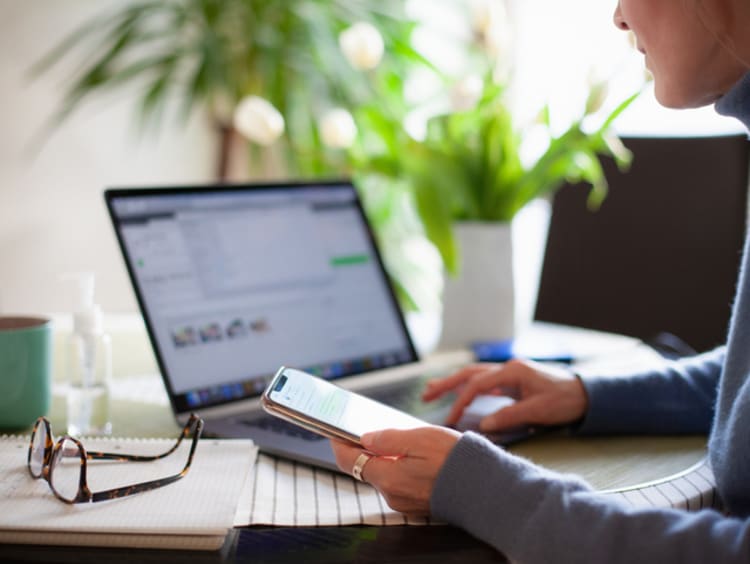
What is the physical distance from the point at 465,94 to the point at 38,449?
85 cm

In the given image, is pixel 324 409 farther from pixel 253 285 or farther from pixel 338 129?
pixel 338 129

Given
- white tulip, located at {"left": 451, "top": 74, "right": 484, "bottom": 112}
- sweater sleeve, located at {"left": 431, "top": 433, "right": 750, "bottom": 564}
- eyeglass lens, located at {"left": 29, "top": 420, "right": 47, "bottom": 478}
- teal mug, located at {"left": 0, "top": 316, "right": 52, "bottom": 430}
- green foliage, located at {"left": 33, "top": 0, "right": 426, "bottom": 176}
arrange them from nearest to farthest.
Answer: sweater sleeve, located at {"left": 431, "top": 433, "right": 750, "bottom": 564}
eyeglass lens, located at {"left": 29, "top": 420, "right": 47, "bottom": 478}
teal mug, located at {"left": 0, "top": 316, "right": 52, "bottom": 430}
white tulip, located at {"left": 451, "top": 74, "right": 484, "bottom": 112}
green foliage, located at {"left": 33, "top": 0, "right": 426, "bottom": 176}

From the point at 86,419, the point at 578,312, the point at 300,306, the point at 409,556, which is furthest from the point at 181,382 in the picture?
the point at 578,312

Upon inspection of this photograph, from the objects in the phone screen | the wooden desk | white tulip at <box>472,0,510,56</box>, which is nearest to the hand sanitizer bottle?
the wooden desk

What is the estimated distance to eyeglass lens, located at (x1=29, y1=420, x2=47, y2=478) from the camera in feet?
2.23

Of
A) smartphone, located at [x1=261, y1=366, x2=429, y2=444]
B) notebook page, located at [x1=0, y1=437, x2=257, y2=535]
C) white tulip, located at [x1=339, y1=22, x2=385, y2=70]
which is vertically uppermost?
white tulip, located at [x1=339, y1=22, x2=385, y2=70]

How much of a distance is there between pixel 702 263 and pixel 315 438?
1072 millimetres

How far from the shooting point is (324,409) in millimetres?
743

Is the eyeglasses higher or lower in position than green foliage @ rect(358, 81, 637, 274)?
lower

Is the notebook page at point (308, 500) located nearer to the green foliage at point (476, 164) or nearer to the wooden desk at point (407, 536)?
the wooden desk at point (407, 536)

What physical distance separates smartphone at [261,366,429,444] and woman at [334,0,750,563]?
22 millimetres

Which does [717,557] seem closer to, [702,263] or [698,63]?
[698,63]

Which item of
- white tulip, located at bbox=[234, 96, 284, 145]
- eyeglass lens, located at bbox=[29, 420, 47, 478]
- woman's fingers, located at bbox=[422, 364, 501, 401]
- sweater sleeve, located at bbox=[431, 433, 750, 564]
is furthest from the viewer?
white tulip, located at bbox=[234, 96, 284, 145]

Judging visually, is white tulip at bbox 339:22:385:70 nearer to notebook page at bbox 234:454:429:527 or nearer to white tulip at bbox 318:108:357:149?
white tulip at bbox 318:108:357:149
